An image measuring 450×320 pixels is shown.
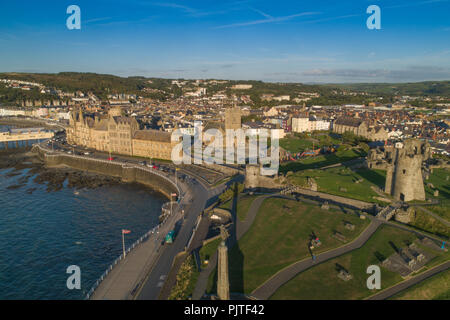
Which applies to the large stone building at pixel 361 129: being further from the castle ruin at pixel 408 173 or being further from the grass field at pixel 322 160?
the castle ruin at pixel 408 173

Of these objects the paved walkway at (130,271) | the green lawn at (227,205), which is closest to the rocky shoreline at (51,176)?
the green lawn at (227,205)

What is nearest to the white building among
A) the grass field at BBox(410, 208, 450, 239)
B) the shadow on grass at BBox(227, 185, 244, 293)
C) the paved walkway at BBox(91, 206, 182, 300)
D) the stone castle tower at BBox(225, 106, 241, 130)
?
the stone castle tower at BBox(225, 106, 241, 130)

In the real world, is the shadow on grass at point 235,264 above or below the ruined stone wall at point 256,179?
below

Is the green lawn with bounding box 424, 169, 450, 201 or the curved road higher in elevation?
the green lawn with bounding box 424, 169, 450, 201

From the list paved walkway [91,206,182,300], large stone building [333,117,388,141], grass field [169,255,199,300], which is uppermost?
large stone building [333,117,388,141]

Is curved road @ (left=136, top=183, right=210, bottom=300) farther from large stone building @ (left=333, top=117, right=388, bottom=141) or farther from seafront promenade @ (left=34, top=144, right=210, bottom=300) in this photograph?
large stone building @ (left=333, top=117, right=388, bottom=141)

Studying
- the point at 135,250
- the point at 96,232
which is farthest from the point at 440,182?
the point at 96,232

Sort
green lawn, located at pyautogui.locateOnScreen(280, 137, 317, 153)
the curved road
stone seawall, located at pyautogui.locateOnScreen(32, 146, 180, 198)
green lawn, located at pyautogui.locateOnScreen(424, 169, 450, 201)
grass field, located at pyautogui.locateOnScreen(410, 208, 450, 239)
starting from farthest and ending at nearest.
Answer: green lawn, located at pyautogui.locateOnScreen(280, 137, 317, 153) → stone seawall, located at pyautogui.locateOnScreen(32, 146, 180, 198) → green lawn, located at pyautogui.locateOnScreen(424, 169, 450, 201) → grass field, located at pyautogui.locateOnScreen(410, 208, 450, 239) → the curved road
